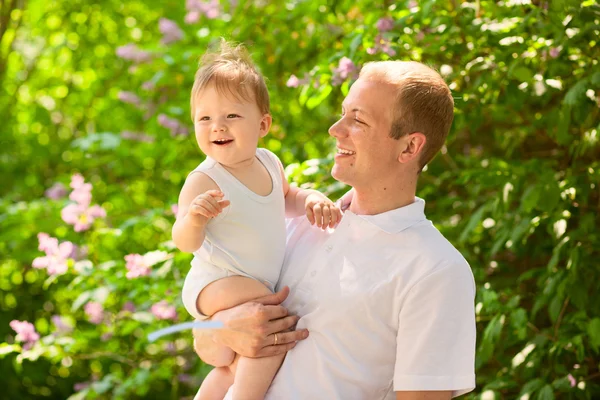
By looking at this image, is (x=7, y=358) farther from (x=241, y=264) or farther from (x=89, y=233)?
(x=241, y=264)

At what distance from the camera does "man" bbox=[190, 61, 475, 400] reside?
5.72 ft

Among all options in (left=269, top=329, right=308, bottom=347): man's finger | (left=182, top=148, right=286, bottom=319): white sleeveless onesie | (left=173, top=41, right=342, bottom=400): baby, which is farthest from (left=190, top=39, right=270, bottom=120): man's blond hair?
(left=269, top=329, right=308, bottom=347): man's finger

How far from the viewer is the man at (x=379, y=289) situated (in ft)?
5.72

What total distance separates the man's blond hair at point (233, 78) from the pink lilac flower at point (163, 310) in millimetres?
1402

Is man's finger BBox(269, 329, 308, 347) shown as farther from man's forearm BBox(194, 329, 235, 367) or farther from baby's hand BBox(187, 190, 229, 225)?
baby's hand BBox(187, 190, 229, 225)

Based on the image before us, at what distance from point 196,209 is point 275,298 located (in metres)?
0.31

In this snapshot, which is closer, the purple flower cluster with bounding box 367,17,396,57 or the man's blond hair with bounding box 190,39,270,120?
the man's blond hair with bounding box 190,39,270,120

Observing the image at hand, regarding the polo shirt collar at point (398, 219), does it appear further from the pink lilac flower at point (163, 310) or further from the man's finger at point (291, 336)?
the pink lilac flower at point (163, 310)

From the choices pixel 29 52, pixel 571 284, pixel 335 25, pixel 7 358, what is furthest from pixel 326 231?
pixel 29 52

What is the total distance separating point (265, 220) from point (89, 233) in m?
2.06

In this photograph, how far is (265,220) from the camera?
1.97m

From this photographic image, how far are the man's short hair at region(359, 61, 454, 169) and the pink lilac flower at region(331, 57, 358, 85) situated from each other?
1.99 ft

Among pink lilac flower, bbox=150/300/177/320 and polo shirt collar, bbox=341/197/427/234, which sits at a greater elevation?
polo shirt collar, bbox=341/197/427/234

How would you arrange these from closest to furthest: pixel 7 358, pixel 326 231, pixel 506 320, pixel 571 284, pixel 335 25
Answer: pixel 326 231 < pixel 571 284 < pixel 506 320 < pixel 335 25 < pixel 7 358
